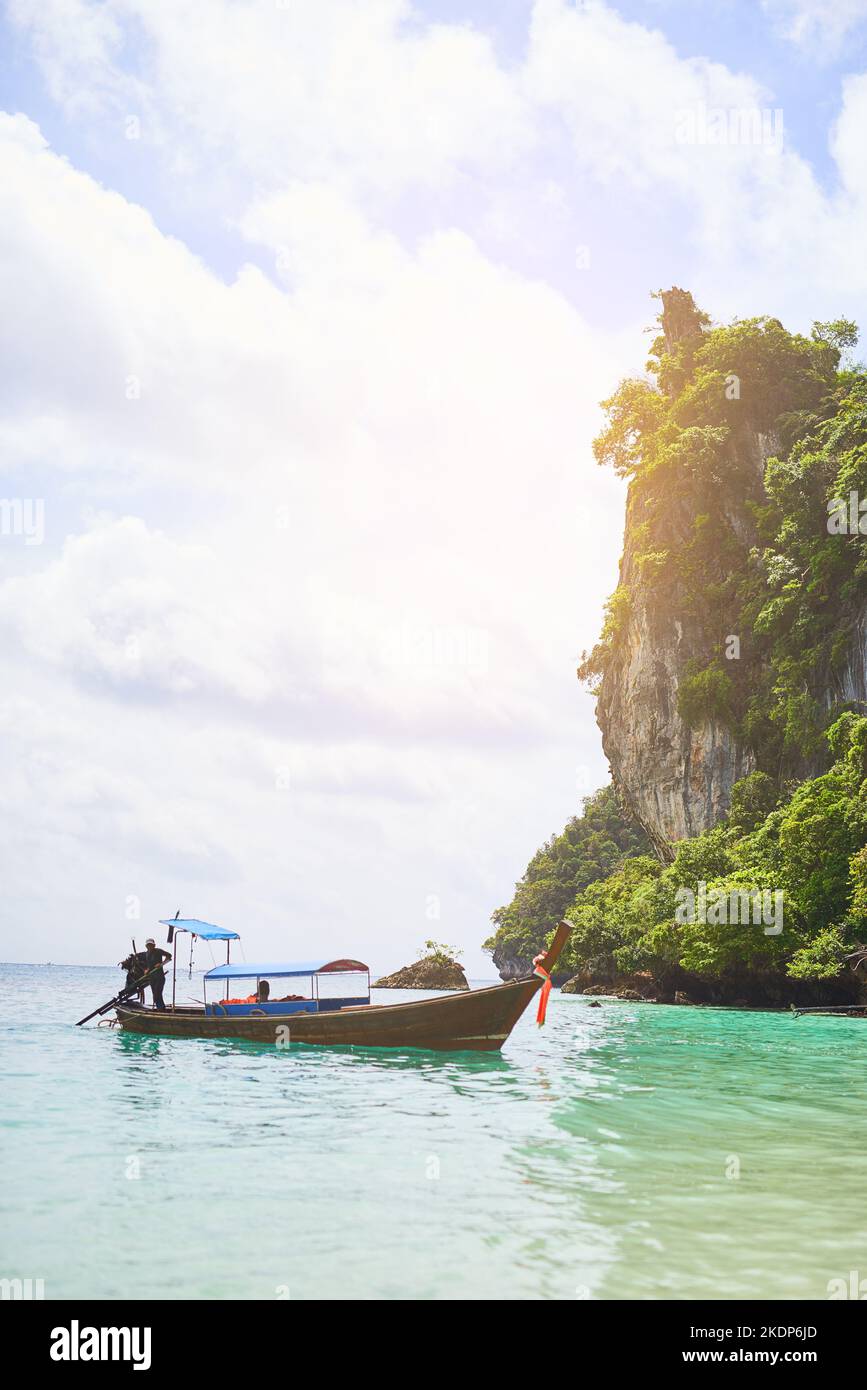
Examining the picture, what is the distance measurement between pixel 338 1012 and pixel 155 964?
24.7ft

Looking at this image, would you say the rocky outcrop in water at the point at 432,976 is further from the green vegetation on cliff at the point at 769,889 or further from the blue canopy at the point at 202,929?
the blue canopy at the point at 202,929

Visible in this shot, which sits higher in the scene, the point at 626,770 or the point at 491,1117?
the point at 626,770

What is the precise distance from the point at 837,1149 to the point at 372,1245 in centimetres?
605

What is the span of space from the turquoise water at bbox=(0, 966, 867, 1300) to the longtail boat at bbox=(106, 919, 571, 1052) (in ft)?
4.01

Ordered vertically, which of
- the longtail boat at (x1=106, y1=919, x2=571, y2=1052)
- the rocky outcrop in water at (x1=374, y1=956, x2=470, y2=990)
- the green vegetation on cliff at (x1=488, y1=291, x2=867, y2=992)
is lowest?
the rocky outcrop in water at (x1=374, y1=956, x2=470, y2=990)

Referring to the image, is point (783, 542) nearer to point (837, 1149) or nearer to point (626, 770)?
point (626, 770)

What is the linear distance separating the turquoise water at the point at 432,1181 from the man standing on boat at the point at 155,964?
6855mm

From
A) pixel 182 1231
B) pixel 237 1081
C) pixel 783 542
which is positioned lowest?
pixel 237 1081

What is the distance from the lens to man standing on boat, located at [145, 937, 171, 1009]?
24.5 meters

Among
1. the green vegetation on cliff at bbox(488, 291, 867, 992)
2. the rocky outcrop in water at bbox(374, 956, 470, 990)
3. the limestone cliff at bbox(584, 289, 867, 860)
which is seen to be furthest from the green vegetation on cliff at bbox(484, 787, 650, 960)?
the limestone cliff at bbox(584, 289, 867, 860)

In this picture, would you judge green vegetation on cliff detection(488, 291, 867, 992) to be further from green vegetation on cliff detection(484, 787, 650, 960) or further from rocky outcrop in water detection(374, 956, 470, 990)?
green vegetation on cliff detection(484, 787, 650, 960)
